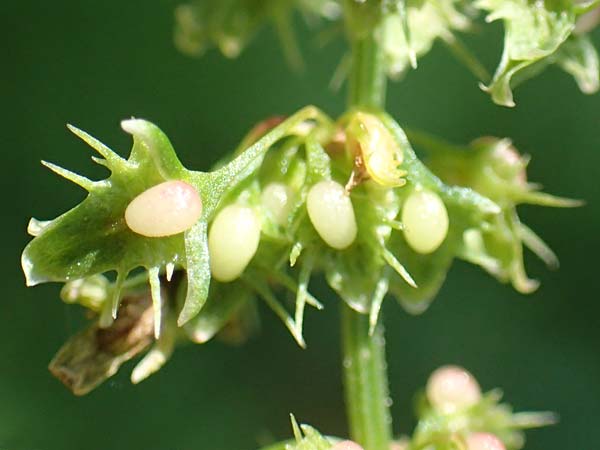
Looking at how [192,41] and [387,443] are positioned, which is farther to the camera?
[192,41]

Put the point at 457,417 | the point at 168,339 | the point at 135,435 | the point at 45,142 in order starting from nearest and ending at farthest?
1. the point at 168,339
2. the point at 457,417
3. the point at 135,435
4. the point at 45,142

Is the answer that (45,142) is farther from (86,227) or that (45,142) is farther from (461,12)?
(86,227)

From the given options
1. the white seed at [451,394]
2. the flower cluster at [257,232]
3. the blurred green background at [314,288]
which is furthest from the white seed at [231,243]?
the blurred green background at [314,288]

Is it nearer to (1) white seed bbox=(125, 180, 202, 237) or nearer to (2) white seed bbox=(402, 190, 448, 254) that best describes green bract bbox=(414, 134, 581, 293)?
(2) white seed bbox=(402, 190, 448, 254)

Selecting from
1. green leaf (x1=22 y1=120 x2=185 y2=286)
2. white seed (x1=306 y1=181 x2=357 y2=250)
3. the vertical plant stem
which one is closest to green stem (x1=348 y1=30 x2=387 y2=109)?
the vertical plant stem

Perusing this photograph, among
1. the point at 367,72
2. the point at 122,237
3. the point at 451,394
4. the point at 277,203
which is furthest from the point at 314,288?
the point at 122,237

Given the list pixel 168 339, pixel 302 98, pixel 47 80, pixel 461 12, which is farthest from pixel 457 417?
pixel 47 80

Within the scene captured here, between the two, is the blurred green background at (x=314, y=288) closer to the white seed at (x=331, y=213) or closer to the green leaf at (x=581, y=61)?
the green leaf at (x=581, y=61)
